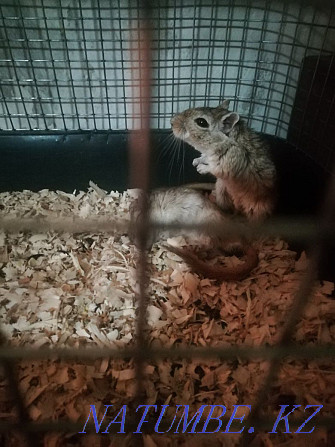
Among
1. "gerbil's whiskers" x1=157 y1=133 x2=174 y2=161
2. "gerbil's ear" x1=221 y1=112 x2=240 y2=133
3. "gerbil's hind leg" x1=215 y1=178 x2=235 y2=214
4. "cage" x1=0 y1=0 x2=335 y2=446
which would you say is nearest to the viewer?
"cage" x1=0 y1=0 x2=335 y2=446

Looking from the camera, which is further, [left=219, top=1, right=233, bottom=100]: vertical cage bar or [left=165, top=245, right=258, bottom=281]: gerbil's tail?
[left=219, top=1, right=233, bottom=100]: vertical cage bar

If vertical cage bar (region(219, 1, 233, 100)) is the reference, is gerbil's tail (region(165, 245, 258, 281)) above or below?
below

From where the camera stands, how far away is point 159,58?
6.69 feet

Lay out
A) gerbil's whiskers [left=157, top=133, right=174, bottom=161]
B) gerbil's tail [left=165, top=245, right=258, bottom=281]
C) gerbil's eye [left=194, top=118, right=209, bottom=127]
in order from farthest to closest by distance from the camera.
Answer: gerbil's whiskers [left=157, top=133, right=174, bottom=161] < gerbil's eye [left=194, top=118, right=209, bottom=127] < gerbil's tail [left=165, top=245, right=258, bottom=281]

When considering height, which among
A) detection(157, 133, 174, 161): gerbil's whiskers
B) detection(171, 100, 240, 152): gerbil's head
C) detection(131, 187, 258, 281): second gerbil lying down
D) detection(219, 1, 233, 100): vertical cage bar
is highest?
detection(219, 1, 233, 100): vertical cage bar

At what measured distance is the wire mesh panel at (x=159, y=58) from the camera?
2.10m

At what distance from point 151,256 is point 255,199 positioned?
0.59 meters

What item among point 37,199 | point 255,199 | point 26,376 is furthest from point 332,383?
point 37,199

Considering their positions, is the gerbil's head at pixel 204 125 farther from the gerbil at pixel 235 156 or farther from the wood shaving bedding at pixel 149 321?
the wood shaving bedding at pixel 149 321

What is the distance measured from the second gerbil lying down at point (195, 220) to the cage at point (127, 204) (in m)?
0.07

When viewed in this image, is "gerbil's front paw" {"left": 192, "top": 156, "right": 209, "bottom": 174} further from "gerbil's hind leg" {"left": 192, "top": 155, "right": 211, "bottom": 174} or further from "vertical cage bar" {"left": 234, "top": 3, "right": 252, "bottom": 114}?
"vertical cage bar" {"left": 234, "top": 3, "right": 252, "bottom": 114}

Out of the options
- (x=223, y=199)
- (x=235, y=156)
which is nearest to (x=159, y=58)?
(x=235, y=156)

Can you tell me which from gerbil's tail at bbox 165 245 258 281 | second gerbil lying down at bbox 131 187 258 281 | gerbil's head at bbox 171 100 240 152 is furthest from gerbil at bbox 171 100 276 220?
gerbil's tail at bbox 165 245 258 281

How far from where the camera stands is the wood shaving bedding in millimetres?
1427
